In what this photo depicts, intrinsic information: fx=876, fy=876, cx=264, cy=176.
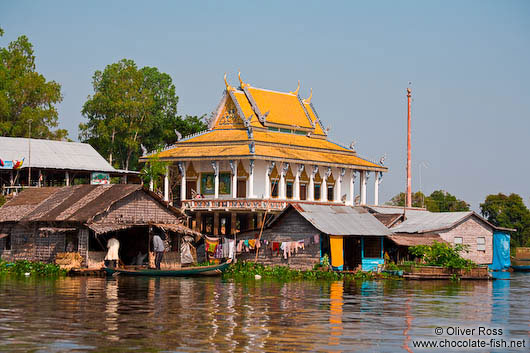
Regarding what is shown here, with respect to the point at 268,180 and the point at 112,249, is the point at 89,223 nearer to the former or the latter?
the point at 112,249

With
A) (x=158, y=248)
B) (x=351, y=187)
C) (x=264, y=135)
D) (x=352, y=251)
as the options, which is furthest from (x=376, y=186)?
(x=158, y=248)

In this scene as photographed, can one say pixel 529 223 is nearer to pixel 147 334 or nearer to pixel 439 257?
pixel 439 257

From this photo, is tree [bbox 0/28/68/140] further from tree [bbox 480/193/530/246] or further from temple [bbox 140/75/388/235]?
tree [bbox 480/193/530/246]

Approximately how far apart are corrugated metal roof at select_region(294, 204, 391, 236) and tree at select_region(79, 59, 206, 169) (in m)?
27.6

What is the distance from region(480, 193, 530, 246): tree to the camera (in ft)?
273

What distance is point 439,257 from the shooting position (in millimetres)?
41906

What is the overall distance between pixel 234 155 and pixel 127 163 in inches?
881

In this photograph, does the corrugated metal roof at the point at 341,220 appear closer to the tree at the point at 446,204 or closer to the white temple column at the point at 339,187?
the white temple column at the point at 339,187

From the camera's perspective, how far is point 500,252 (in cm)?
5075

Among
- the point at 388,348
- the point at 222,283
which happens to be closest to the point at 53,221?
the point at 222,283

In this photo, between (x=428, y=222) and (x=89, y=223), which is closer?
(x=89, y=223)

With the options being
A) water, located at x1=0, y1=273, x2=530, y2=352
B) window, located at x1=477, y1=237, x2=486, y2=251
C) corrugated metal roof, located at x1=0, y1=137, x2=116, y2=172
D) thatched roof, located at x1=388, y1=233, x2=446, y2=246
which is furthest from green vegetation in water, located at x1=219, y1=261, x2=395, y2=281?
corrugated metal roof, located at x1=0, y1=137, x2=116, y2=172

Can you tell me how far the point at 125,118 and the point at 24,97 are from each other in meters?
8.30

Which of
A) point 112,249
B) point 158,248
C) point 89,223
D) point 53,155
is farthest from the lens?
point 53,155
